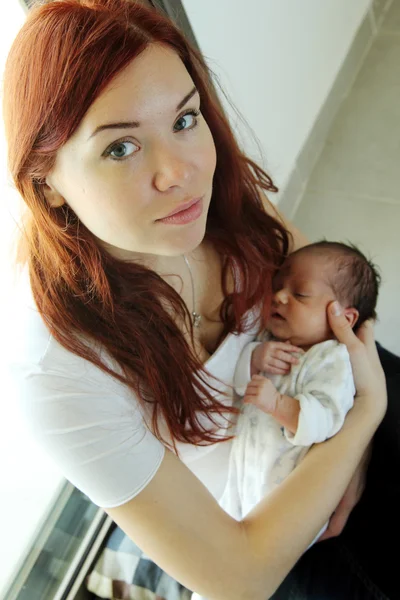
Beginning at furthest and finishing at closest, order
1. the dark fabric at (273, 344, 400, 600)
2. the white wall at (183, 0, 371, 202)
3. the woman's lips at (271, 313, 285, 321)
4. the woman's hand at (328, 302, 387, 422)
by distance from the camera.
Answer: the white wall at (183, 0, 371, 202), the woman's lips at (271, 313, 285, 321), the woman's hand at (328, 302, 387, 422), the dark fabric at (273, 344, 400, 600)

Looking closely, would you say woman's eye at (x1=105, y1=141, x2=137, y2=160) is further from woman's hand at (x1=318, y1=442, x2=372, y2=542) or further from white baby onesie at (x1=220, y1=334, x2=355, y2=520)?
woman's hand at (x1=318, y1=442, x2=372, y2=542)

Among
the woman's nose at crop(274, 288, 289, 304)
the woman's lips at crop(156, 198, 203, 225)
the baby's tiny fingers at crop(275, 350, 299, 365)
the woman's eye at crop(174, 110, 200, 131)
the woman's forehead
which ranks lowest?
the baby's tiny fingers at crop(275, 350, 299, 365)

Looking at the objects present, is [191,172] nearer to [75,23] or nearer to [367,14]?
[75,23]

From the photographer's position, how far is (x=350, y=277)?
1.08 meters

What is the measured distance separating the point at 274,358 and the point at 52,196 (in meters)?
0.51

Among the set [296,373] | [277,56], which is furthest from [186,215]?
[277,56]

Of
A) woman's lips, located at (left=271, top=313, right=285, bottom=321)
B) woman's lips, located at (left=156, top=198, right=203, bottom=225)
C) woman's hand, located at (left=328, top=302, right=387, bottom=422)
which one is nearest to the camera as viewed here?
woman's lips, located at (left=156, top=198, right=203, bottom=225)

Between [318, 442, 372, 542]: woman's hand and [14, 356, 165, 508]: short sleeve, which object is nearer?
[14, 356, 165, 508]: short sleeve

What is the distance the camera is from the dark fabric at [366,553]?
0.90m

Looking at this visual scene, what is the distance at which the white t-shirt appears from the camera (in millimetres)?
737

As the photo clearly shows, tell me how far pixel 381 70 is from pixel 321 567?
178cm

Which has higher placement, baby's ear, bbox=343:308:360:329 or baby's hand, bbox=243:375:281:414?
baby's ear, bbox=343:308:360:329

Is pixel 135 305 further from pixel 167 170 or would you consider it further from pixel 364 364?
pixel 364 364

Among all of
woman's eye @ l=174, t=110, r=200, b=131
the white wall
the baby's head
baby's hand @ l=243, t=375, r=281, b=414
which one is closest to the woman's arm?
baby's hand @ l=243, t=375, r=281, b=414
